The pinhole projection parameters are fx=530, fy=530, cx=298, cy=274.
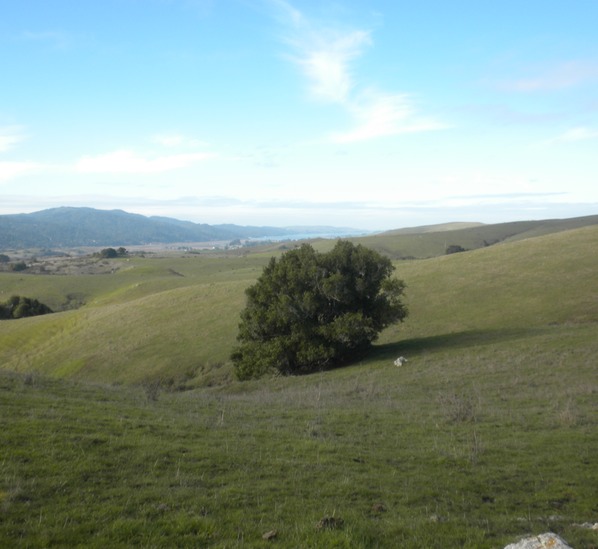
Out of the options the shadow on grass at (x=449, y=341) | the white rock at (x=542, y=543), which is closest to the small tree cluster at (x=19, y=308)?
the shadow on grass at (x=449, y=341)

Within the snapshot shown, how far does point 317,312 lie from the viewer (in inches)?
1433

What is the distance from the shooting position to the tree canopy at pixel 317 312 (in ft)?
114

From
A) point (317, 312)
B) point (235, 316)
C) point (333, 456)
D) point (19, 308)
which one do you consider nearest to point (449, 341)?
point (317, 312)

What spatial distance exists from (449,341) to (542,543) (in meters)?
28.9

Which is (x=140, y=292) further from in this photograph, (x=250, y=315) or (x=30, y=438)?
(x=30, y=438)

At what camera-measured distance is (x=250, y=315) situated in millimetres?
38000

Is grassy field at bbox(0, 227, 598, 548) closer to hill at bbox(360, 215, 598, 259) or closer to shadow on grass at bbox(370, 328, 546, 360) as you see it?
shadow on grass at bbox(370, 328, 546, 360)

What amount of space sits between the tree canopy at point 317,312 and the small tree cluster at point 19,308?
184ft

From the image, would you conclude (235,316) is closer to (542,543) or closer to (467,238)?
(542,543)

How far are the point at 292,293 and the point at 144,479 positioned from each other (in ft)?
90.4

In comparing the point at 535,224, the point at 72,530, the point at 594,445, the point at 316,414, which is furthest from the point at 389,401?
the point at 535,224

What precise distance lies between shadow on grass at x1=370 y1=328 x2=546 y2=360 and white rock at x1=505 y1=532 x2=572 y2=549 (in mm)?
25546

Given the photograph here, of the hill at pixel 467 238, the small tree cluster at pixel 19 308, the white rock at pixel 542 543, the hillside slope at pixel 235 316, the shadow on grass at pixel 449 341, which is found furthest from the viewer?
the hill at pixel 467 238

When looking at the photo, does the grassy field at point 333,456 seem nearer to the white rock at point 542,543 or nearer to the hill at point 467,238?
the white rock at point 542,543
